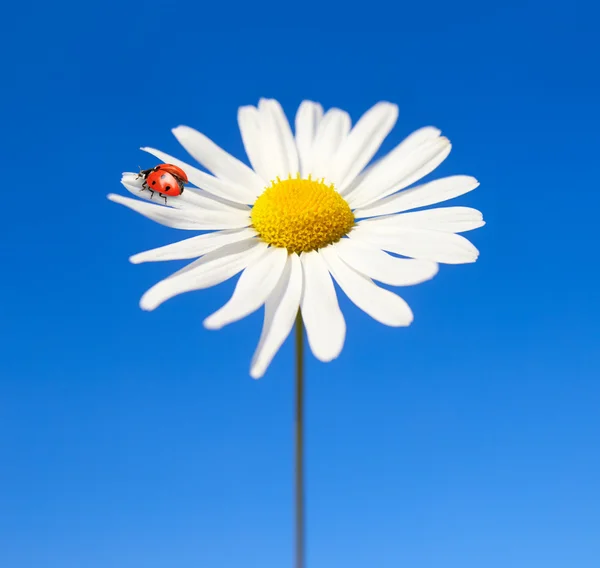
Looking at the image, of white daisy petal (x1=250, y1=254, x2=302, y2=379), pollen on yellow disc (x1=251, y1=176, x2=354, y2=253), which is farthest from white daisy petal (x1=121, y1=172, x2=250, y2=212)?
white daisy petal (x1=250, y1=254, x2=302, y2=379)

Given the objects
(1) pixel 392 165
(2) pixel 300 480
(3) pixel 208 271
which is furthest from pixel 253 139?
(2) pixel 300 480

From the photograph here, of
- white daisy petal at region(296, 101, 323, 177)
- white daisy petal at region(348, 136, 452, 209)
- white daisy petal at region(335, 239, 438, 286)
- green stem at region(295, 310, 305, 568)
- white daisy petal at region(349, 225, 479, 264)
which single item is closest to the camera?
green stem at region(295, 310, 305, 568)

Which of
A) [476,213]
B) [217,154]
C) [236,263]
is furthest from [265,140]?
[476,213]

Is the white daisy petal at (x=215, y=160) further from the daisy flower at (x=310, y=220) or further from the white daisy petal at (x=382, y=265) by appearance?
the white daisy petal at (x=382, y=265)

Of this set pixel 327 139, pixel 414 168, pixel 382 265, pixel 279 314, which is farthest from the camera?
pixel 327 139

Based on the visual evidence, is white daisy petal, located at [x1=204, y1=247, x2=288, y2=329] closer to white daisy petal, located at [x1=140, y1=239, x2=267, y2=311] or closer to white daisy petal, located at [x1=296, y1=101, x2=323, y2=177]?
white daisy petal, located at [x1=140, y1=239, x2=267, y2=311]

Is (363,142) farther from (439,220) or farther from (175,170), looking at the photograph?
(175,170)

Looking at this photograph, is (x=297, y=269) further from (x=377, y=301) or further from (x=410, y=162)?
(x=410, y=162)

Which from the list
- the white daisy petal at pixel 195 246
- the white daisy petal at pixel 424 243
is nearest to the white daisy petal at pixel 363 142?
the white daisy petal at pixel 424 243
